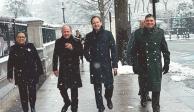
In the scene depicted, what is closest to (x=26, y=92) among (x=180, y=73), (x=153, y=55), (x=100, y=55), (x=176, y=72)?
(x=100, y=55)

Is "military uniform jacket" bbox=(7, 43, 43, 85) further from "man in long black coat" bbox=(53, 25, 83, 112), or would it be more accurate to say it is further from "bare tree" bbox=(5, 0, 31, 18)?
"bare tree" bbox=(5, 0, 31, 18)

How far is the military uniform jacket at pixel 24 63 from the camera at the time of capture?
29.0 ft

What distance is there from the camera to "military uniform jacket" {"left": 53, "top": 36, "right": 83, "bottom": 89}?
884cm

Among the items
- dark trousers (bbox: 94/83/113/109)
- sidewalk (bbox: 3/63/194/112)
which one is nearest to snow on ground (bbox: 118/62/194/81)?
sidewalk (bbox: 3/63/194/112)

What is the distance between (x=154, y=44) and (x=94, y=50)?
3.59ft

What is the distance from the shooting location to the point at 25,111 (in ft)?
30.0

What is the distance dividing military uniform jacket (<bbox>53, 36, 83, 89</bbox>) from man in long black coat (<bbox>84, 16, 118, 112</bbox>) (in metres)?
0.27

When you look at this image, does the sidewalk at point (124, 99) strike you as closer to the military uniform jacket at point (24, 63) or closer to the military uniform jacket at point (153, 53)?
the military uniform jacket at point (153, 53)

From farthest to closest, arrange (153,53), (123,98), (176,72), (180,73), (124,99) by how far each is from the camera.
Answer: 1. (176,72)
2. (180,73)
3. (123,98)
4. (124,99)
5. (153,53)

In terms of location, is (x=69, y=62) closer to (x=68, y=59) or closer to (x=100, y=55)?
(x=68, y=59)

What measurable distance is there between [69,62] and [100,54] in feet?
1.89

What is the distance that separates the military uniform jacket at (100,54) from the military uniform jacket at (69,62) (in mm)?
265

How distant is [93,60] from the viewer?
9086mm

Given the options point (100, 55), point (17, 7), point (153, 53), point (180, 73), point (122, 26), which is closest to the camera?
point (153, 53)
